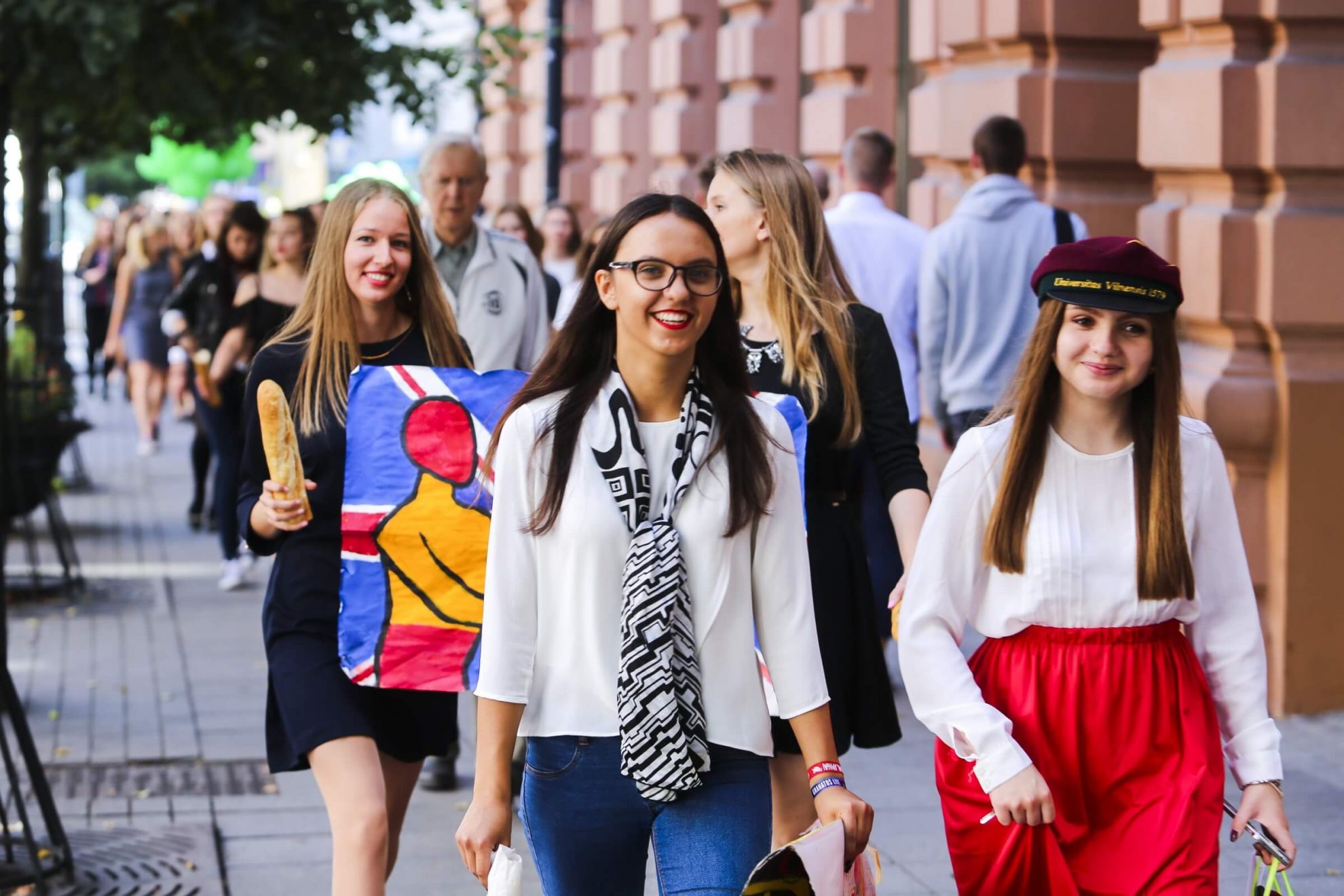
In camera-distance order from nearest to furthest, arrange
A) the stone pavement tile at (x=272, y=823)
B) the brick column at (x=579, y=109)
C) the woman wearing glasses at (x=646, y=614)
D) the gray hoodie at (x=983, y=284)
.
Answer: the woman wearing glasses at (x=646, y=614)
the stone pavement tile at (x=272, y=823)
the gray hoodie at (x=983, y=284)
the brick column at (x=579, y=109)

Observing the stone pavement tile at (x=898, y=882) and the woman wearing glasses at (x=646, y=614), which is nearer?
the woman wearing glasses at (x=646, y=614)

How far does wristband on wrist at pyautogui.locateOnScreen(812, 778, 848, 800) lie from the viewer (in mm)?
3329

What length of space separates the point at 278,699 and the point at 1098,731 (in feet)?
6.54

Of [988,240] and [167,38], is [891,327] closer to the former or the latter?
[988,240]

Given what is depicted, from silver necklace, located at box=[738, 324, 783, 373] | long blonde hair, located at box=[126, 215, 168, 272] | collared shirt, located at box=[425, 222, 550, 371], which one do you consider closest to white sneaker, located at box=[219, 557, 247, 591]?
collared shirt, located at box=[425, 222, 550, 371]

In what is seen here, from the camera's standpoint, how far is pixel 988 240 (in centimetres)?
824

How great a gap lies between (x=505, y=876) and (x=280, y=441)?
164 cm

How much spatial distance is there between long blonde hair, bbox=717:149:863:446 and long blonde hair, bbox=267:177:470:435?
29.4 inches

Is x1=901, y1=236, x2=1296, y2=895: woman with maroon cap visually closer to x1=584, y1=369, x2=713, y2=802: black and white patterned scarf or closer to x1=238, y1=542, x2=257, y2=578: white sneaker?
x1=584, y1=369, x2=713, y2=802: black and white patterned scarf

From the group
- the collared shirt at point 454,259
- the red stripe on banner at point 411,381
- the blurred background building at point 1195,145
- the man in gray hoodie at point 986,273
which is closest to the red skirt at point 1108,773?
the blurred background building at point 1195,145

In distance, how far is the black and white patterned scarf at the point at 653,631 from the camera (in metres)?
3.22

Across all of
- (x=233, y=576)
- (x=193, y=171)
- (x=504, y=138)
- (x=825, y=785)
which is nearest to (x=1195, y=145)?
(x=825, y=785)

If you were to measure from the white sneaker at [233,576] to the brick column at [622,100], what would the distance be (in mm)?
7003

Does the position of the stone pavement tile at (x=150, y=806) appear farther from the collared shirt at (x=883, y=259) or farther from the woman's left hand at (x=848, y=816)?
the woman's left hand at (x=848, y=816)
